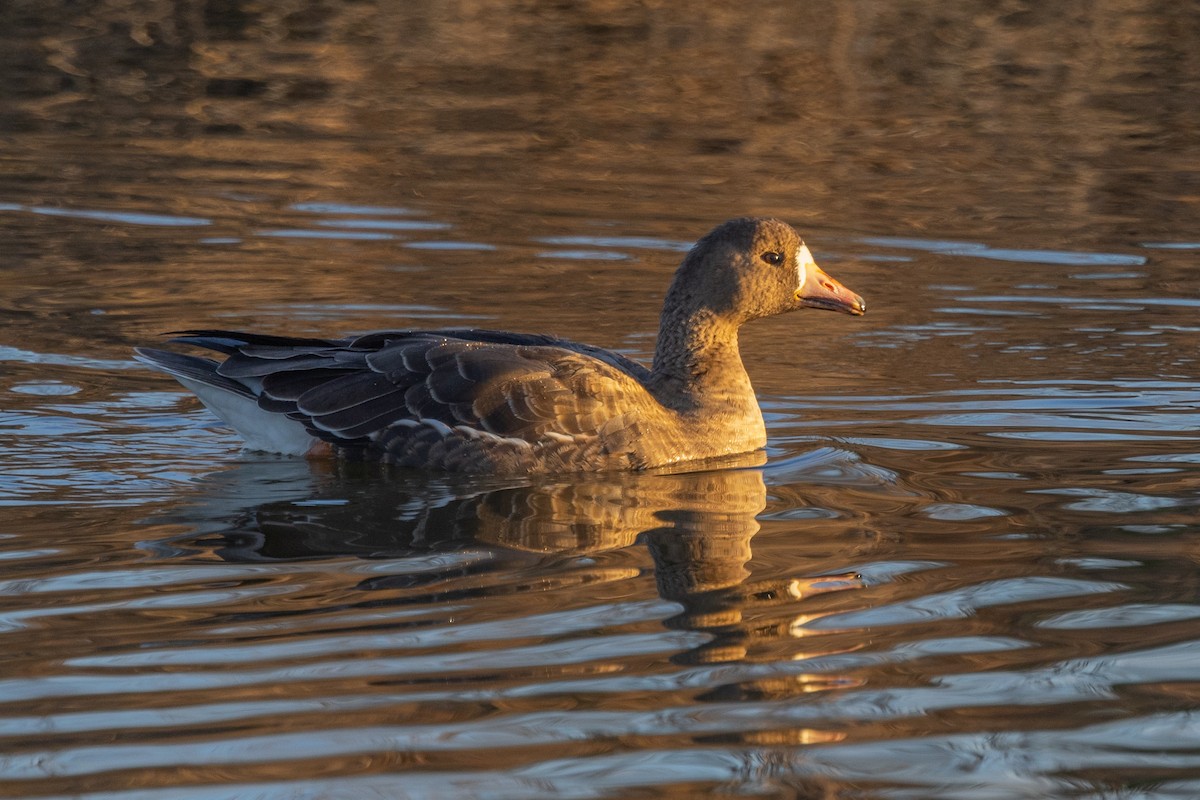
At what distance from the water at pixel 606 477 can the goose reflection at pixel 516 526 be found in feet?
0.10

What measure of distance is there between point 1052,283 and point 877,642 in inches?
303

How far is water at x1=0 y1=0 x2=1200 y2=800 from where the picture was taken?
560 cm

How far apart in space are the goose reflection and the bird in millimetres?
157

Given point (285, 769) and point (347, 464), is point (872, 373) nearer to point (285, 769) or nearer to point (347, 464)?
point (347, 464)

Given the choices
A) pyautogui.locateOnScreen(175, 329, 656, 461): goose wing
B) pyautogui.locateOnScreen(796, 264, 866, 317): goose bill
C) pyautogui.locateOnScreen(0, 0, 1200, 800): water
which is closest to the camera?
pyautogui.locateOnScreen(0, 0, 1200, 800): water

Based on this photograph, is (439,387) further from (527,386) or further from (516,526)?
(516,526)

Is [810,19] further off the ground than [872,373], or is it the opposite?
[810,19]

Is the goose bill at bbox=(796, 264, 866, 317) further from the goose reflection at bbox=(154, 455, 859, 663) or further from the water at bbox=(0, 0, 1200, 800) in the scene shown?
the goose reflection at bbox=(154, 455, 859, 663)

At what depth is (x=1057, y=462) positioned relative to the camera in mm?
9242

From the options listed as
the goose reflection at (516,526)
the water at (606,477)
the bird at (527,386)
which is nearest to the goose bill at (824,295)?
the bird at (527,386)

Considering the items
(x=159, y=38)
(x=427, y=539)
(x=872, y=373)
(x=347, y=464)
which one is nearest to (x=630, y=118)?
(x=159, y=38)

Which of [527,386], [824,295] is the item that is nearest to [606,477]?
[527,386]

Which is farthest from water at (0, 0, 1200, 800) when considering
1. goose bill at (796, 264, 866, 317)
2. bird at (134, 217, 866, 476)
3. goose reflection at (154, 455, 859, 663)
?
goose bill at (796, 264, 866, 317)

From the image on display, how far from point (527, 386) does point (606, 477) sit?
0.61 meters
